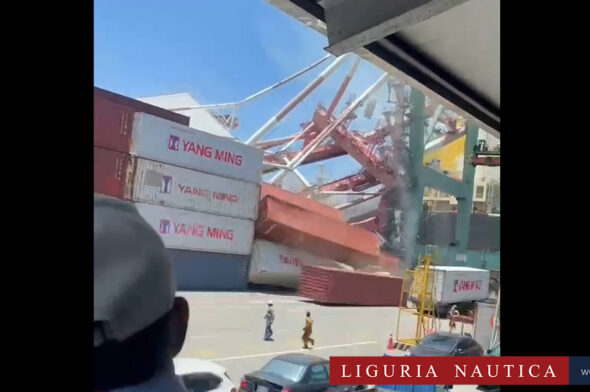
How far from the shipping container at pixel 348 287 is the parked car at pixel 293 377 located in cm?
950

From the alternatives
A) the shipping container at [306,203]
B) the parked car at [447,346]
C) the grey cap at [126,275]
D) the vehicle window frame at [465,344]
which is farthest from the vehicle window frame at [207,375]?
the shipping container at [306,203]

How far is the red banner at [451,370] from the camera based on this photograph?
2.17m

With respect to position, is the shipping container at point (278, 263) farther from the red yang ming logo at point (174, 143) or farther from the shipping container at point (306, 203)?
the red yang ming logo at point (174, 143)

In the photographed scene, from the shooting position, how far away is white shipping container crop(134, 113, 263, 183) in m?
4.17

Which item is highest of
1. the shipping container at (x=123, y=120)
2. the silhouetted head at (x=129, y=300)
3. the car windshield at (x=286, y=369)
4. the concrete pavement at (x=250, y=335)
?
the shipping container at (x=123, y=120)

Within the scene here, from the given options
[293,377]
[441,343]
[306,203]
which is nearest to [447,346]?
[441,343]

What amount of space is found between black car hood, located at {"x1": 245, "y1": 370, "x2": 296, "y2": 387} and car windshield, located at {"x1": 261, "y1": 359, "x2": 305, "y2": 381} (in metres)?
0.02

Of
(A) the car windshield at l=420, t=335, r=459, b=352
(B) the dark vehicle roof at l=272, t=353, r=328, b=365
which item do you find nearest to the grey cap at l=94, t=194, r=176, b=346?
(B) the dark vehicle roof at l=272, t=353, r=328, b=365

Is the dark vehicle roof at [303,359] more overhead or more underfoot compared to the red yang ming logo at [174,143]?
more underfoot
